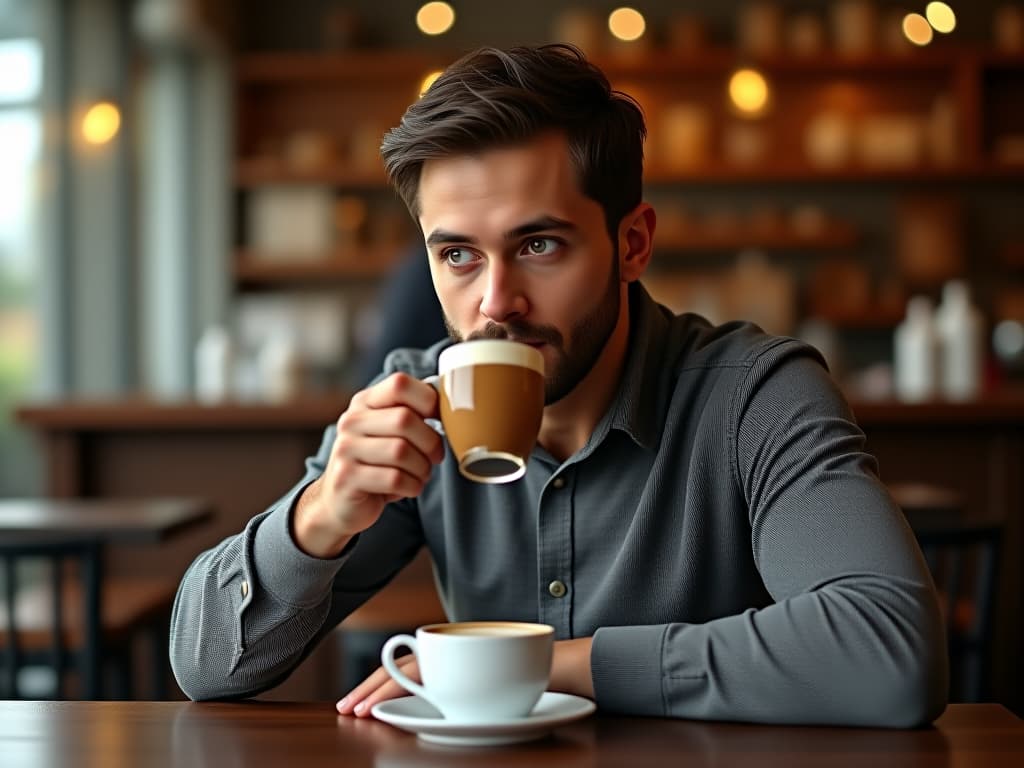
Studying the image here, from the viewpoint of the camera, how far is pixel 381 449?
3.76 ft

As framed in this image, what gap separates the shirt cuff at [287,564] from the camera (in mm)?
1268

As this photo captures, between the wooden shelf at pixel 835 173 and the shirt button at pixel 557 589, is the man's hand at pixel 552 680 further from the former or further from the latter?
the wooden shelf at pixel 835 173

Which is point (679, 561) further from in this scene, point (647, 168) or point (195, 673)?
point (647, 168)

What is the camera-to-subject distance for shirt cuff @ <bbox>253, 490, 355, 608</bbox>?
4.16ft

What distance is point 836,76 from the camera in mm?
6199

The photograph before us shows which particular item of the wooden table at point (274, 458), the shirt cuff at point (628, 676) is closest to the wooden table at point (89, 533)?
the wooden table at point (274, 458)

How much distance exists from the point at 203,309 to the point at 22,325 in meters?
1.10

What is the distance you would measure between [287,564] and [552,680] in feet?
0.98

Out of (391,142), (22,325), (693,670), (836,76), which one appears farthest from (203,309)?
(693,670)

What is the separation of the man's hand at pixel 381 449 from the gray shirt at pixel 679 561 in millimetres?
96

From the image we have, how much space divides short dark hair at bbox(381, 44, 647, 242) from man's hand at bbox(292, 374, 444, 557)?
0.30 meters

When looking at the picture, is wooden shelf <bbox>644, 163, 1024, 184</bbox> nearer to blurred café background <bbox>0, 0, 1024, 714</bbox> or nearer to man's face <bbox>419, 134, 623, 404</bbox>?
blurred café background <bbox>0, 0, 1024, 714</bbox>

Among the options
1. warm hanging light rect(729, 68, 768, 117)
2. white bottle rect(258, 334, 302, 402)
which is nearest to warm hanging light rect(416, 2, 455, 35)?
warm hanging light rect(729, 68, 768, 117)

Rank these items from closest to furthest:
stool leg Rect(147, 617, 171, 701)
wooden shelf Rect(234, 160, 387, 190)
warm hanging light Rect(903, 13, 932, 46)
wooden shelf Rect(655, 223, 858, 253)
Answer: stool leg Rect(147, 617, 171, 701), warm hanging light Rect(903, 13, 932, 46), wooden shelf Rect(655, 223, 858, 253), wooden shelf Rect(234, 160, 387, 190)
